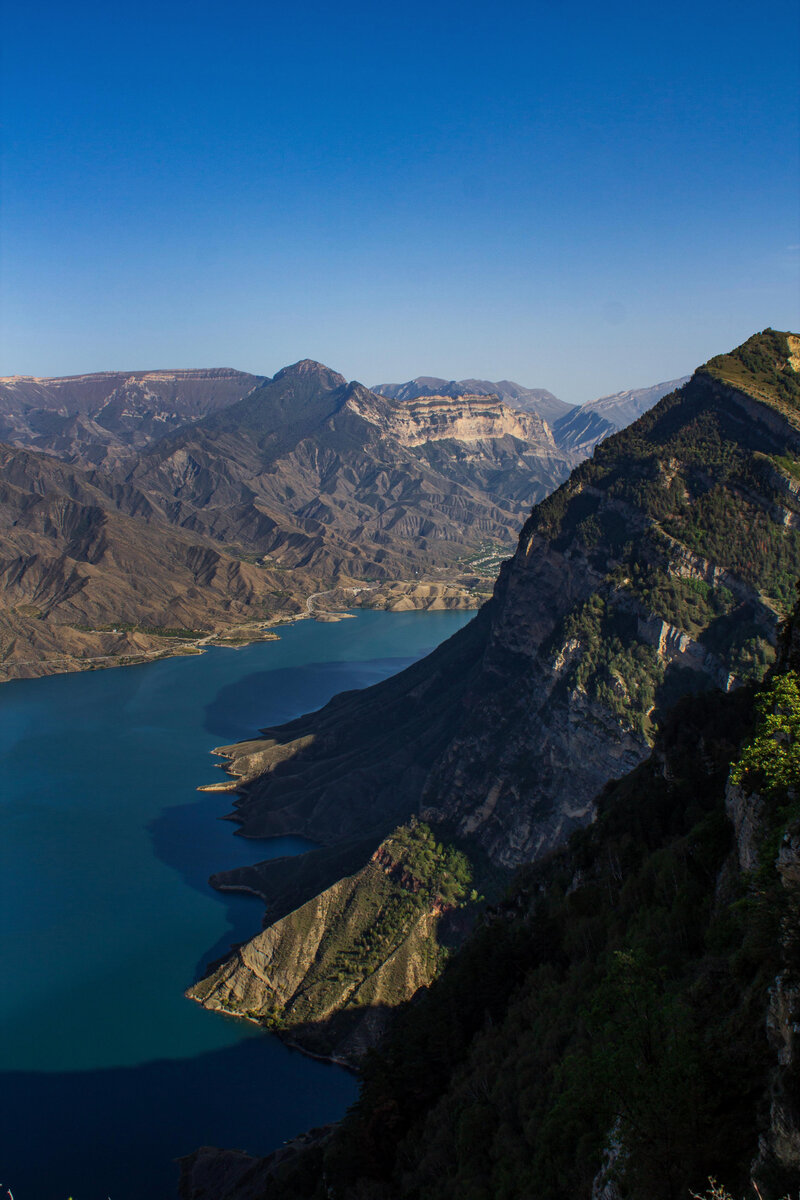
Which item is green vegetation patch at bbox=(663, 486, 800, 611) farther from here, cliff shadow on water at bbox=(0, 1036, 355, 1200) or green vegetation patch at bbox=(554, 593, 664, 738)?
cliff shadow on water at bbox=(0, 1036, 355, 1200)

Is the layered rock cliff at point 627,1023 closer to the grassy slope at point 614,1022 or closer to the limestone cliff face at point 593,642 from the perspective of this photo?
the grassy slope at point 614,1022

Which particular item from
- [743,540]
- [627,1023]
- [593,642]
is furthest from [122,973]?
[743,540]

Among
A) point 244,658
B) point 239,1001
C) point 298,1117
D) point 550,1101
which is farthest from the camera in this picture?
point 244,658

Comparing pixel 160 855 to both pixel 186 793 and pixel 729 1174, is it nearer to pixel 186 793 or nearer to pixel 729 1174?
pixel 186 793

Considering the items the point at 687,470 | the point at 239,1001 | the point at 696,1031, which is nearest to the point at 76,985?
the point at 239,1001

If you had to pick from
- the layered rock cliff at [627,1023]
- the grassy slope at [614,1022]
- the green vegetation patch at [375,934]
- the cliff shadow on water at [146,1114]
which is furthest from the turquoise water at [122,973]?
the grassy slope at [614,1022]
